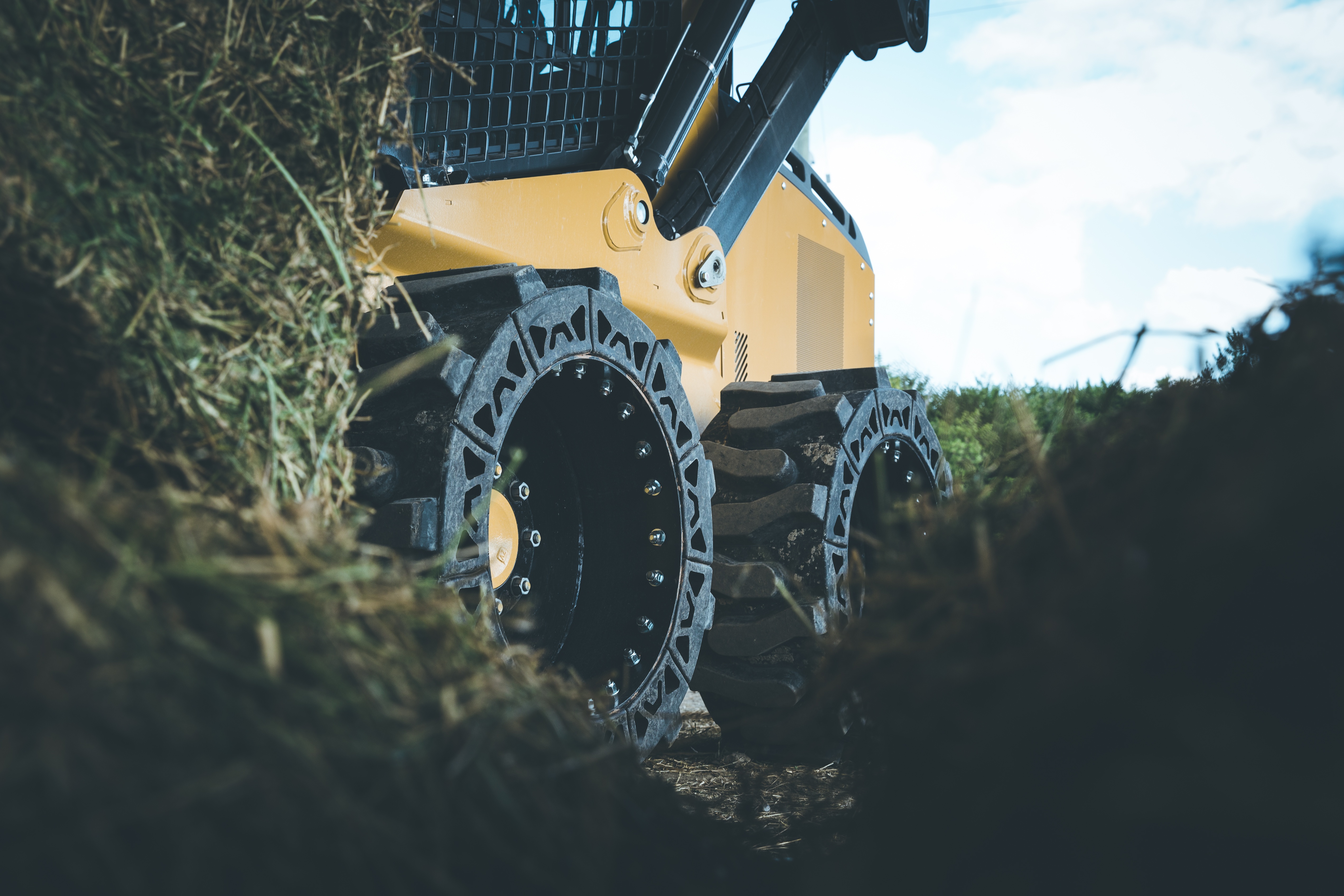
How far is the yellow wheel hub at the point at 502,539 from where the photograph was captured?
211 centimetres

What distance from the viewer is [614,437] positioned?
7.47ft

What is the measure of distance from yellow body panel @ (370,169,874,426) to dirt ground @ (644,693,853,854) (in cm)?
101

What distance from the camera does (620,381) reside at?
2137 millimetres

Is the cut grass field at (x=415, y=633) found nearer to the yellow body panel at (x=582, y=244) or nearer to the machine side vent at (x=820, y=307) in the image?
the yellow body panel at (x=582, y=244)

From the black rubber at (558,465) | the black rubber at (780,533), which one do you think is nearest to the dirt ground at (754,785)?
the black rubber at (780,533)

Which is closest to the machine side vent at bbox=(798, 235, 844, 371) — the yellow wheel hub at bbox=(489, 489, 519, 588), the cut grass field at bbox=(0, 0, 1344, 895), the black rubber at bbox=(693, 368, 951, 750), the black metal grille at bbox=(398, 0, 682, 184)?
the black rubber at bbox=(693, 368, 951, 750)

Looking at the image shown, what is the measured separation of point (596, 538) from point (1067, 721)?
1.72 metres

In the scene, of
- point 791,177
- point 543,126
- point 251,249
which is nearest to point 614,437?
point 543,126

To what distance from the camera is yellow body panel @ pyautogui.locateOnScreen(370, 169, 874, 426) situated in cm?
221

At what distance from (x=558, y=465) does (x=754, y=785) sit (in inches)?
49.4

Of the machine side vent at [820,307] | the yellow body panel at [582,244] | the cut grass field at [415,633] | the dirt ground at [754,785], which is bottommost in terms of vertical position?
the dirt ground at [754,785]

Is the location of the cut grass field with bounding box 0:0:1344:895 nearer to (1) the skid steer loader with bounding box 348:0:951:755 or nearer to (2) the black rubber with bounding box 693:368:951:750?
(1) the skid steer loader with bounding box 348:0:951:755

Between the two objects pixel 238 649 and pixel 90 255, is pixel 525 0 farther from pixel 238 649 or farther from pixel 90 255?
pixel 238 649

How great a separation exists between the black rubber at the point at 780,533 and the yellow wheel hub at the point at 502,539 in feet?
2.59
